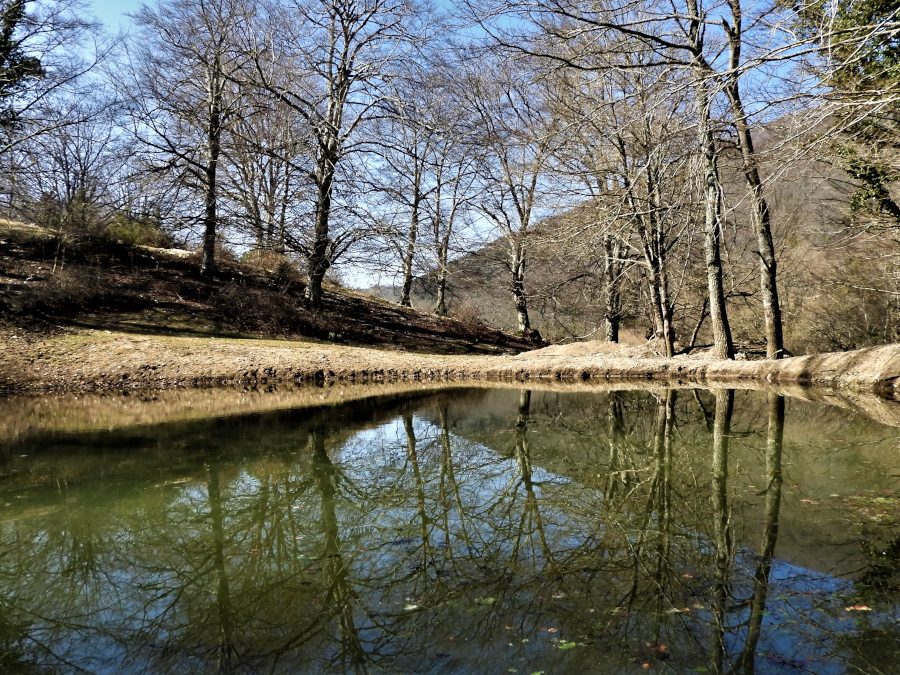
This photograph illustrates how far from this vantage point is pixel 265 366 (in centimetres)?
1464

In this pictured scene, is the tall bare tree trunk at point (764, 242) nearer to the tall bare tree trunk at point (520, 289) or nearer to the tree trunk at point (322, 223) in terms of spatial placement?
the tree trunk at point (322, 223)

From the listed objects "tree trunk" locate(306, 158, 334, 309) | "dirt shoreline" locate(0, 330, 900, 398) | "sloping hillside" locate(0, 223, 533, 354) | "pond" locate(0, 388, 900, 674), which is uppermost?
"tree trunk" locate(306, 158, 334, 309)

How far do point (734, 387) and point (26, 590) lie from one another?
Answer: 10846mm

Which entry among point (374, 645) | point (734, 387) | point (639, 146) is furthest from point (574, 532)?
point (639, 146)

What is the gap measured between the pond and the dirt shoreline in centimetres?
Answer: 551

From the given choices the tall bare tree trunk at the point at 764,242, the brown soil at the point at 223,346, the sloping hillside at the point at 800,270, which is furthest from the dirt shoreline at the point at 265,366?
the sloping hillside at the point at 800,270

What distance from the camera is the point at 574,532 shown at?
3.91 m

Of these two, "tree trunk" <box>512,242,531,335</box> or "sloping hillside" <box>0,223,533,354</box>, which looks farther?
"tree trunk" <box>512,242,531,335</box>

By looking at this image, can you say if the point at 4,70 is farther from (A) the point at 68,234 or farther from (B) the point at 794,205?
(B) the point at 794,205

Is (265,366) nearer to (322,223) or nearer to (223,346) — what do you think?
(223,346)

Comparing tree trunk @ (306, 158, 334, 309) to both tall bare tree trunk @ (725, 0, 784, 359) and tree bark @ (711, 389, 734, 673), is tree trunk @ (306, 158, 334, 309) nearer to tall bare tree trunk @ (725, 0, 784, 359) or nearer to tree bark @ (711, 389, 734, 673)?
tall bare tree trunk @ (725, 0, 784, 359)

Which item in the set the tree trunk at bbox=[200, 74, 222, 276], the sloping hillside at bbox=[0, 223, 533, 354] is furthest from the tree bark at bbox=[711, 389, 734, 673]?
the tree trunk at bbox=[200, 74, 222, 276]

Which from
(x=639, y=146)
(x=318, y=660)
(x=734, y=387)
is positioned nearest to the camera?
(x=318, y=660)

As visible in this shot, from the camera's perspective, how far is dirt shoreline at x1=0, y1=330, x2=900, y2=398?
12.7 m
